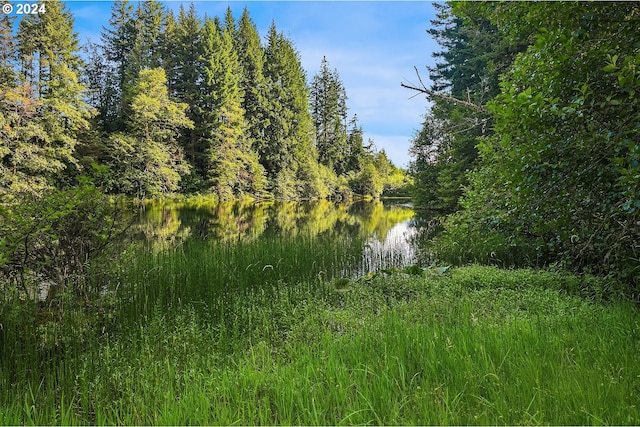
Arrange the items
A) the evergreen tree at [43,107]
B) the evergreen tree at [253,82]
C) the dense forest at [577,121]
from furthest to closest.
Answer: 1. the evergreen tree at [253,82]
2. the evergreen tree at [43,107]
3. the dense forest at [577,121]

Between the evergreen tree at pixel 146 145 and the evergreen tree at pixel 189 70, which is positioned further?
the evergreen tree at pixel 189 70

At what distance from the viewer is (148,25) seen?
33438 mm

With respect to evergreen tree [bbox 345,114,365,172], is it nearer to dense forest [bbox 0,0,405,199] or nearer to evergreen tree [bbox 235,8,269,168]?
dense forest [bbox 0,0,405,199]

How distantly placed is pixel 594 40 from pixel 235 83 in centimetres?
3315

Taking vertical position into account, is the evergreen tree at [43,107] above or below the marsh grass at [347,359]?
above

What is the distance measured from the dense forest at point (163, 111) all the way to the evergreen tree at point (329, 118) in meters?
0.22

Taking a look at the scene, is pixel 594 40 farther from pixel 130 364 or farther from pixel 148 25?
pixel 148 25

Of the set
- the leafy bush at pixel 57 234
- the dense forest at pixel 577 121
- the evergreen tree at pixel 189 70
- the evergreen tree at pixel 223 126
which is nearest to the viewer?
the dense forest at pixel 577 121

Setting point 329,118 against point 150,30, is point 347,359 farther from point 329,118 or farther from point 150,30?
point 329,118

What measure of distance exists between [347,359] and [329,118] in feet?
172

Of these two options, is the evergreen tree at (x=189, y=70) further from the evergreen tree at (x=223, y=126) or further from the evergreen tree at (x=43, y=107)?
the evergreen tree at (x=43, y=107)

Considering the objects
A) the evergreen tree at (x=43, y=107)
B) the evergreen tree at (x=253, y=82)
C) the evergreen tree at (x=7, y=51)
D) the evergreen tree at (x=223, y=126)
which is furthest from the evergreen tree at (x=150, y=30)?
the evergreen tree at (x=7, y=51)

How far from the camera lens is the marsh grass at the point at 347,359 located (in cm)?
175

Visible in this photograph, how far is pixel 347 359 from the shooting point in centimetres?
247
